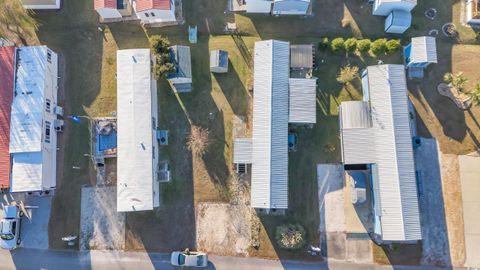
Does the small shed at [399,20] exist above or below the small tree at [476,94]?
above

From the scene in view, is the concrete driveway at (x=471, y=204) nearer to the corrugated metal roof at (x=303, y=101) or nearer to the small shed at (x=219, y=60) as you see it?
the corrugated metal roof at (x=303, y=101)

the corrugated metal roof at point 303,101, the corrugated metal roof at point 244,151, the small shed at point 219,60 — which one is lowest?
the corrugated metal roof at point 244,151

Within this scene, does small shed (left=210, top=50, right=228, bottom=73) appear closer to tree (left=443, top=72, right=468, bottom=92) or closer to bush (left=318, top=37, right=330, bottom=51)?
bush (left=318, top=37, right=330, bottom=51)

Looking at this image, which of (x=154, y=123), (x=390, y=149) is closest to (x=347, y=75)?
(x=390, y=149)

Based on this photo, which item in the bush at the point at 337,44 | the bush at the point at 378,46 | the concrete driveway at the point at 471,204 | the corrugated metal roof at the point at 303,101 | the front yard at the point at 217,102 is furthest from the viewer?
the bush at the point at 337,44

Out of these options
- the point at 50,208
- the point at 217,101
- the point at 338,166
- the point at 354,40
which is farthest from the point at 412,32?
the point at 50,208

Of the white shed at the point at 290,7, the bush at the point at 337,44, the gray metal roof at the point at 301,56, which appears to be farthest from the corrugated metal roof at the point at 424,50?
the white shed at the point at 290,7
